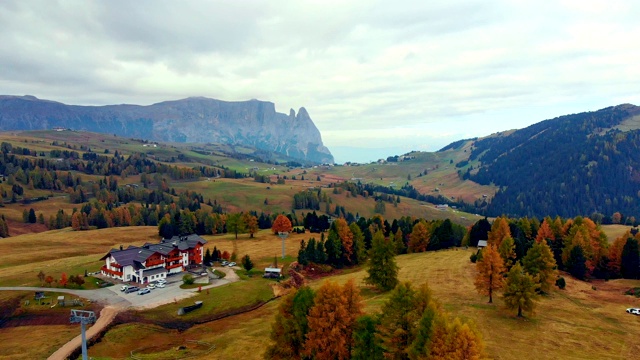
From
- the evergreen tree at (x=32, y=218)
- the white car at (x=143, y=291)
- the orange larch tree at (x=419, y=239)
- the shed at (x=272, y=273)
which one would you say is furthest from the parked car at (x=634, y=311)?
the evergreen tree at (x=32, y=218)

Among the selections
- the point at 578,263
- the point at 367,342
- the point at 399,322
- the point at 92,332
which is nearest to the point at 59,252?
the point at 92,332

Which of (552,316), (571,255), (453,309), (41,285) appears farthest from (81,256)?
(571,255)

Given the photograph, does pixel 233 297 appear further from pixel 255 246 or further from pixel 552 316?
pixel 552 316

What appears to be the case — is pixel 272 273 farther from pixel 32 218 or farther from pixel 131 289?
pixel 32 218

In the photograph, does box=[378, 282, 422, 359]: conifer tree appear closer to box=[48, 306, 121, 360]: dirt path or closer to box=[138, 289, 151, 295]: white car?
box=[48, 306, 121, 360]: dirt path

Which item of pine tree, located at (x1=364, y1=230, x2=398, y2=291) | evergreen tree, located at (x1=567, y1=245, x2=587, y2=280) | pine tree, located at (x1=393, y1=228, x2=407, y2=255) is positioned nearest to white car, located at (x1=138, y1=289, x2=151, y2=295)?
pine tree, located at (x1=364, y1=230, x2=398, y2=291)

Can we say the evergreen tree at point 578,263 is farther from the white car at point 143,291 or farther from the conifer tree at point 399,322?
the white car at point 143,291
